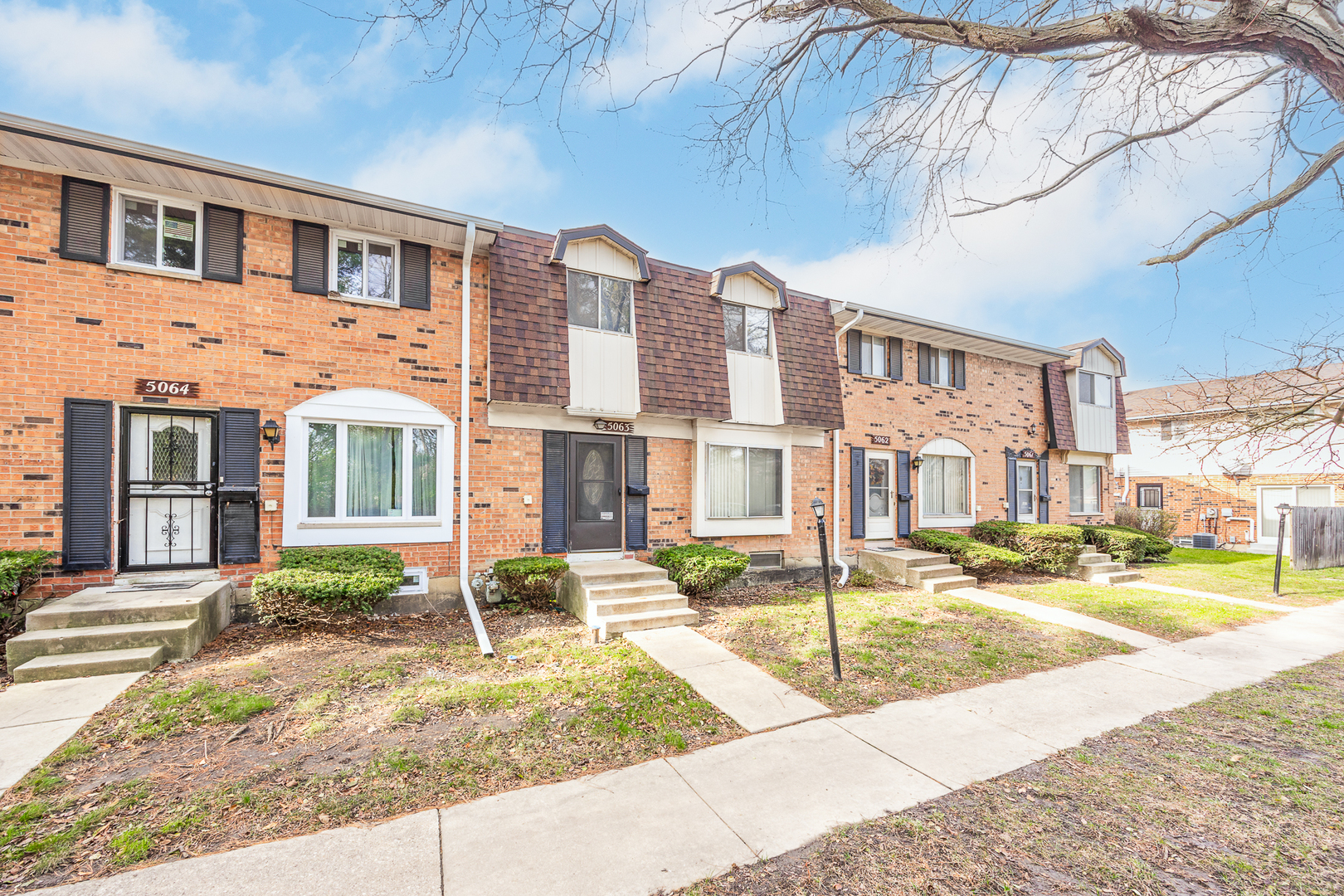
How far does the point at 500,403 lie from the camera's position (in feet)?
26.4

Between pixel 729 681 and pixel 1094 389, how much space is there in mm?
15115

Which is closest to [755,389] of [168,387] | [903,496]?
[903,496]

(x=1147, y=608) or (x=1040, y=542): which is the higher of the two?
(x=1040, y=542)

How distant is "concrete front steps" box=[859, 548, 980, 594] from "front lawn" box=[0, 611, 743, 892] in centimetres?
645

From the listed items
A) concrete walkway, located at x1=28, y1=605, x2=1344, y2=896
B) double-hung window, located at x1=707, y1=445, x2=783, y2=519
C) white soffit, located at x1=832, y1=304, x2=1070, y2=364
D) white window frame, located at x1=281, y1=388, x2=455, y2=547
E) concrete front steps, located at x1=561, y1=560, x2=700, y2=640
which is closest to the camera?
concrete walkway, located at x1=28, y1=605, x2=1344, y2=896

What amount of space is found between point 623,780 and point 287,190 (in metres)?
7.45

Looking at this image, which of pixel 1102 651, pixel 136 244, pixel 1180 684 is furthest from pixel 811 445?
pixel 136 244

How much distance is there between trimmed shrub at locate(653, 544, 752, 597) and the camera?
26.9 ft

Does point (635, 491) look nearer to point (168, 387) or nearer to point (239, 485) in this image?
point (239, 485)

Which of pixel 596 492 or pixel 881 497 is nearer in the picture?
pixel 596 492

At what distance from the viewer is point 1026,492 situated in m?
14.1

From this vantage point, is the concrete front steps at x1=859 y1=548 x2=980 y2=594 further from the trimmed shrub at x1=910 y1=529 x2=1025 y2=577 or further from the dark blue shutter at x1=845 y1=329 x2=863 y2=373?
the dark blue shutter at x1=845 y1=329 x2=863 y2=373

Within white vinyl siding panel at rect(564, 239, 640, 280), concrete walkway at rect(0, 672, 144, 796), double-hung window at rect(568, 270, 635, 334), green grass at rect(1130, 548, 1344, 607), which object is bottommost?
green grass at rect(1130, 548, 1344, 607)

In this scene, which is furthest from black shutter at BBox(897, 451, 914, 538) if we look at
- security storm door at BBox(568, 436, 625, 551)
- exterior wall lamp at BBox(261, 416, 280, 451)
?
exterior wall lamp at BBox(261, 416, 280, 451)
